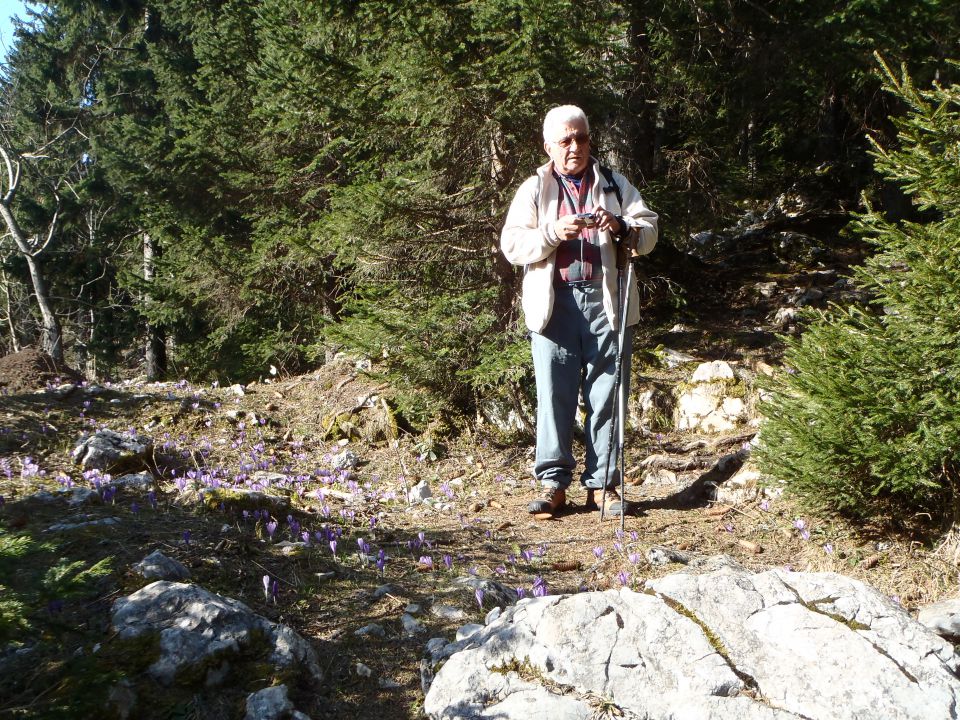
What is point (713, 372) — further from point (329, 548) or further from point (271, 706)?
point (271, 706)

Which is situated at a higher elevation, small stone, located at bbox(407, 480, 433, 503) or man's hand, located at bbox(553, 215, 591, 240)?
man's hand, located at bbox(553, 215, 591, 240)

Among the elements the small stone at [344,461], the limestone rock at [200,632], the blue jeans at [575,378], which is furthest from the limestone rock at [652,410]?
the limestone rock at [200,632]

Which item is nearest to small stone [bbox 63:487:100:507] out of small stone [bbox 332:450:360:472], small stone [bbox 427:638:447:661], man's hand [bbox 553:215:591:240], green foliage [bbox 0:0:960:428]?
small stone [bbox 332:450:360:472]

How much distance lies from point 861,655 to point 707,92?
24.0 ft

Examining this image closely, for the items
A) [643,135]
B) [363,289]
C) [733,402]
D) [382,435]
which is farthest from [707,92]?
[382,435]

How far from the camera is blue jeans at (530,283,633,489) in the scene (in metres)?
4.54

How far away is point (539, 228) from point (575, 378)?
0.99 meters

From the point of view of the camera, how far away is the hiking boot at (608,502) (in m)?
4.62

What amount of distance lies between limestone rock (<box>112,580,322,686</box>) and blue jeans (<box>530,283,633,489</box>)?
231cm

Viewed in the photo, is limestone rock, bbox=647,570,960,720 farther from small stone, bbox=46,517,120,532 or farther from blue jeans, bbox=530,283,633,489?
small stone, bbox=46,517,120,532

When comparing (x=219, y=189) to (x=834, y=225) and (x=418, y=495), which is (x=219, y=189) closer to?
(x=418, y=495)

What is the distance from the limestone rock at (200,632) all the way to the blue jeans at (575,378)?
2.31m

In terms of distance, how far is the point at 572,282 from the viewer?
4.49 meters

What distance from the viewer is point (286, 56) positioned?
8.55 m
